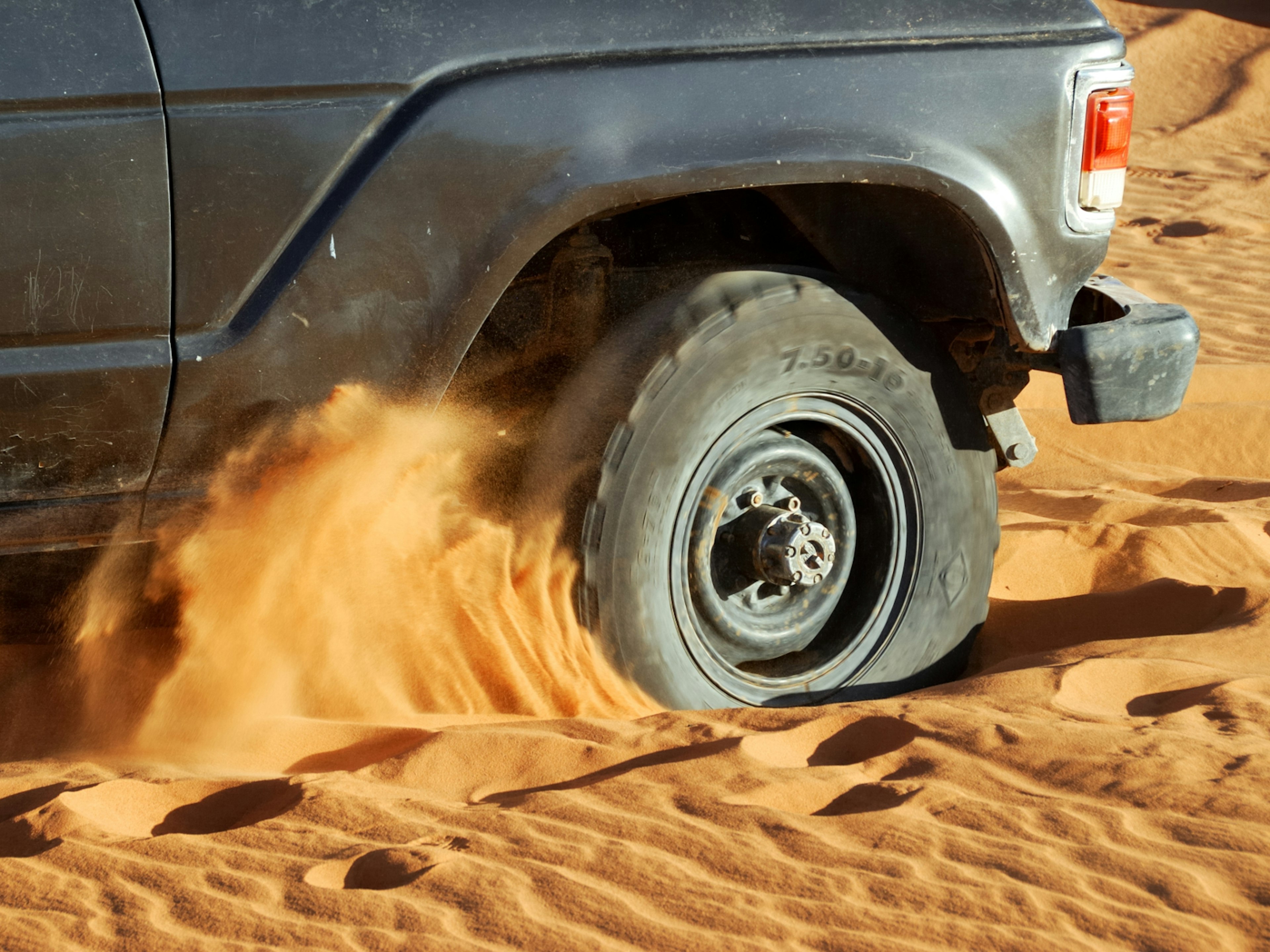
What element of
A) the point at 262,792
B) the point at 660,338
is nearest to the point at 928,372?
the point at 660,338

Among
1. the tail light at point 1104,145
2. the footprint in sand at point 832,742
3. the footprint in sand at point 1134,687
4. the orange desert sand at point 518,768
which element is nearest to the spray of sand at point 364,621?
the orange desert sand at point 518,768

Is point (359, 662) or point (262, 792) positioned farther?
point (359, 662)

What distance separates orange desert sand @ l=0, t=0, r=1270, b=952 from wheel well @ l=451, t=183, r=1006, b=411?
33 centimetres

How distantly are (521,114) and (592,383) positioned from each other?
2.19 feet

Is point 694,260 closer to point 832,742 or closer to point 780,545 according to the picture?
point 780,545

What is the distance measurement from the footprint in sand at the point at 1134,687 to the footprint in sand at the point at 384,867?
150 cm

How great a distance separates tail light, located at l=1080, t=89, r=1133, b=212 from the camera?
282 cm

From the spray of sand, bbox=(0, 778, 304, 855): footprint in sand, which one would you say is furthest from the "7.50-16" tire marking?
bbox=(0, 778, 304, 855): footprint in sand

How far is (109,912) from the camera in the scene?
201 centimetres

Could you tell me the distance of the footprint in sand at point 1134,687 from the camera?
2.82m

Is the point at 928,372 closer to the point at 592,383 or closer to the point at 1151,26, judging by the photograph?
the point at 592,383

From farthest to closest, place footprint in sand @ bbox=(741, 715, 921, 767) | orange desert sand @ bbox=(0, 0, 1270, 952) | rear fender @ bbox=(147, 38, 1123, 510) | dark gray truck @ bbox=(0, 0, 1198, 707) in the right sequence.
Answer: footprint in sand @ bbox=(741, 715, 921, 767) < rear fender @ bbox=(147, 38, 1123, 510) < dark gray truck @ bbox=(0, 0, 1198, 707) < orange desert sand @ bbox=(0, 0, 1270, 952)

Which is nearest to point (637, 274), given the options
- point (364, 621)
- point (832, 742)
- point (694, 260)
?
point (694, 260)

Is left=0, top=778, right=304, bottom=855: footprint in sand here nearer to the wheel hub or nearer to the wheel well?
the wheel well
